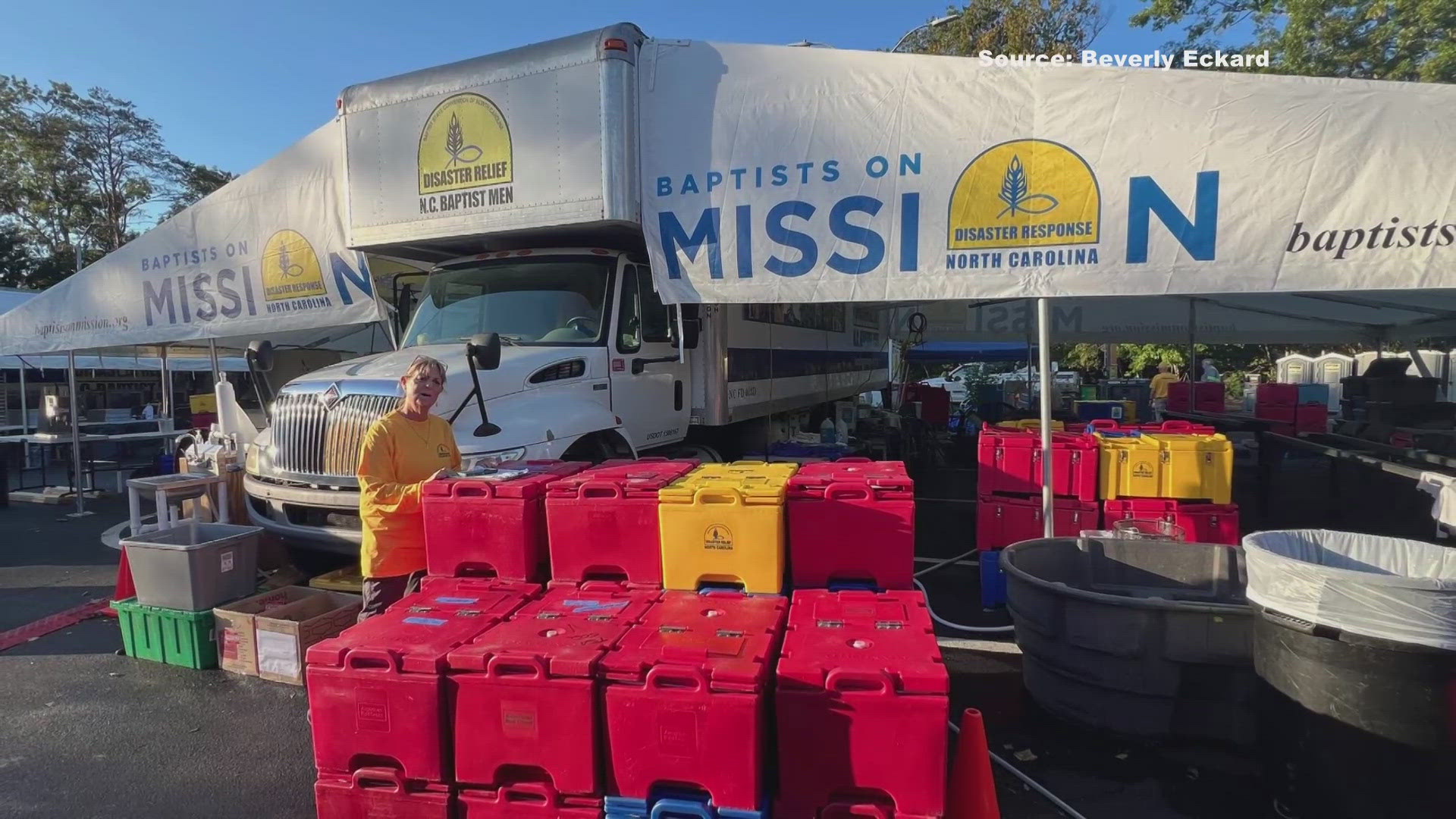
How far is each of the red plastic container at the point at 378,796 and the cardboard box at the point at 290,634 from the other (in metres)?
1.88

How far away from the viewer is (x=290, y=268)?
292 inches

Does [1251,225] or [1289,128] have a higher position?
[1289,128]

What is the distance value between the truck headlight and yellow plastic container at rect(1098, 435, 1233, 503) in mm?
4486

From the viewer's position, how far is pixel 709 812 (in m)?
2.54

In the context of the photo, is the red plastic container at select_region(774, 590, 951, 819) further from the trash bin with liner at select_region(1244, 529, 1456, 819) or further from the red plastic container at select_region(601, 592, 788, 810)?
the trash bin with liner at select_region(1244, 529, 1456, 819)

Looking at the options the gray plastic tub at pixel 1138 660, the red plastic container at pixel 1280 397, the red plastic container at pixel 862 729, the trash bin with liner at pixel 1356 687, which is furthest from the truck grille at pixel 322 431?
the red plastic container at pixel 1280 397

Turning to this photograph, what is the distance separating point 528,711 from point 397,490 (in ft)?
5.79

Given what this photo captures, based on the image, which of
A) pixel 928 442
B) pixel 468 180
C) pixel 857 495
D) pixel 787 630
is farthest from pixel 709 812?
pixel 928 442

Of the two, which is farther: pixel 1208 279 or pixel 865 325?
pixel 865 325

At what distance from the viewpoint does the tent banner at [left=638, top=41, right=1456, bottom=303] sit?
14.5 ft

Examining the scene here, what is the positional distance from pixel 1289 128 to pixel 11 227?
4387 centimetres

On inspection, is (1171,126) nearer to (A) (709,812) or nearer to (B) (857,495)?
(B) (857,495)

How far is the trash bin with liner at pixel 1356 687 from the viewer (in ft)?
8.54

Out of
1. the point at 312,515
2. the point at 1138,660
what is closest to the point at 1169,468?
the point at 1138,660
